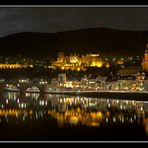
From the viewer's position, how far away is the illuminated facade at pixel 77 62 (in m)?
28.8

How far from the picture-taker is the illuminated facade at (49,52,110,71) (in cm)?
2878

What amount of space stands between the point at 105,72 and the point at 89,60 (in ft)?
10.7

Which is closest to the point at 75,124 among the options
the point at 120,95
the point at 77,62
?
the point at 120,95

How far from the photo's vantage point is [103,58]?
29.0 metres

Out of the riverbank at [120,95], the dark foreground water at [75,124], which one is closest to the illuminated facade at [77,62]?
the riverbank at [120,95]

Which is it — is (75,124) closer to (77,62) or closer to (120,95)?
(120,95)

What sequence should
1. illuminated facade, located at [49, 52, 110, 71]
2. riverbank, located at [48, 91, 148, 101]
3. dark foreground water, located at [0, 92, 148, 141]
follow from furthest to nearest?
illuminated facade, located at [49, 52, 110, 71], riverbank, located at [48, 91, 148, 101], dark foreground water, located at [0, 92, 148, 141]

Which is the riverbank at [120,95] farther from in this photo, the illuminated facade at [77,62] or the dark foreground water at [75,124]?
the illuminated facade at [77,62]

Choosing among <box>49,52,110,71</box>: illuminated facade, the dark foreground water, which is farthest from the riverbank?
<box>49,52,110,71</box>: illuminated facade

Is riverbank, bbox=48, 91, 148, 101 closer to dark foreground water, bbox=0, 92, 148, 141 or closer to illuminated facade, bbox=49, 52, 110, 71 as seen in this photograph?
dark foreground water, bbox=0, 92, 148, 141

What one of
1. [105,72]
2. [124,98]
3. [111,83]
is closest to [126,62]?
[105,72]

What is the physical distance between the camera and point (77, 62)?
2972 cm
